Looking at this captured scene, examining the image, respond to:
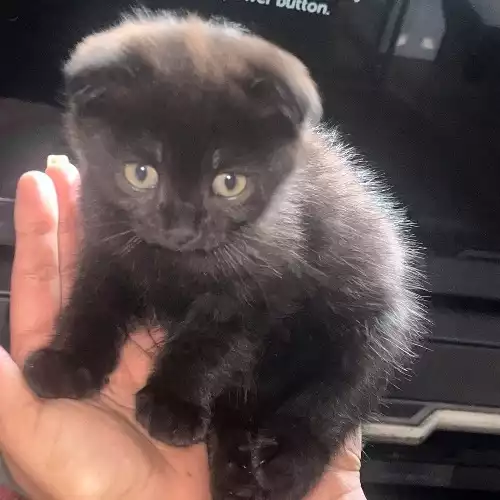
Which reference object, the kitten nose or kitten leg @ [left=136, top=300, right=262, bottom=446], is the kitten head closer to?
the kitten nose

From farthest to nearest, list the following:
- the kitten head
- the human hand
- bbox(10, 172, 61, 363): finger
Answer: bbox(10, 172, 61, 363): finger, the human hand, the kitten head

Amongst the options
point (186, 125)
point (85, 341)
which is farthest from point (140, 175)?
point (85, 341)

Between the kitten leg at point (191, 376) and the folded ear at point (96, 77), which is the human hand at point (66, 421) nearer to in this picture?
the kitten leg at point (191, 376)

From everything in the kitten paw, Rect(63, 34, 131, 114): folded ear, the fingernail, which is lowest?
the kitten paw

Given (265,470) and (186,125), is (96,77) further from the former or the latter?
(265,470)

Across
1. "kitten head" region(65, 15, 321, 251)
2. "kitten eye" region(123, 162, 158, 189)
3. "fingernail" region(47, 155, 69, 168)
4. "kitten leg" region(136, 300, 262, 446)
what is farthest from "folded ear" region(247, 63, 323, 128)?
"fingernail" region(47, 155, 69, 168)

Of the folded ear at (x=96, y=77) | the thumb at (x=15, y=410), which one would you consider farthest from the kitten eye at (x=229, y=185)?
the thumb at (x=15, y=410)

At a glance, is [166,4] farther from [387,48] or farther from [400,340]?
[400,340]
